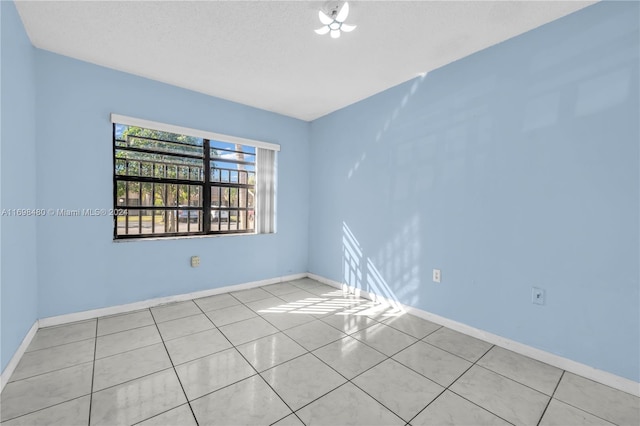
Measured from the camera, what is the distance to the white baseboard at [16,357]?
1.72 metres

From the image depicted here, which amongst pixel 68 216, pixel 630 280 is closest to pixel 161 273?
pixel 68 216

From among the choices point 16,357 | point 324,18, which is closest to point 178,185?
point 16,357

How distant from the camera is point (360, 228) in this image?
364 centimetres

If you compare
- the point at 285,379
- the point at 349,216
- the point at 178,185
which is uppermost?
the point at 178,185

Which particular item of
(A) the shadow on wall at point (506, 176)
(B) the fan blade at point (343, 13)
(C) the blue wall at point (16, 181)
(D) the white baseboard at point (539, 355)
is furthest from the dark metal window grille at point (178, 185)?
(D) the white baseboard at point (539, 355)

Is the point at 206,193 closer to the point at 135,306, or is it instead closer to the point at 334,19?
the point at 135,306

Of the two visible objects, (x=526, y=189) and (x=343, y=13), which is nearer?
(x=343, y=13)

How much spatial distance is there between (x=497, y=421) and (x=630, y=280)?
1.29 meters

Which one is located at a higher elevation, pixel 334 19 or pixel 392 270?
pixel 334 19

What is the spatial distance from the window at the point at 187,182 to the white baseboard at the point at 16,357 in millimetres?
1036

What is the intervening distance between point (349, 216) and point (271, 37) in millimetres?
2298

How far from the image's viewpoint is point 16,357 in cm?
195

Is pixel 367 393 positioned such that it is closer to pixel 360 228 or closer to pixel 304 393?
pixel 304 393

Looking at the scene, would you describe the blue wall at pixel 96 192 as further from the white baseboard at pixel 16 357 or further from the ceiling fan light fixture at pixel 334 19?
the ceiling fan light fixture at pixel 334 19
